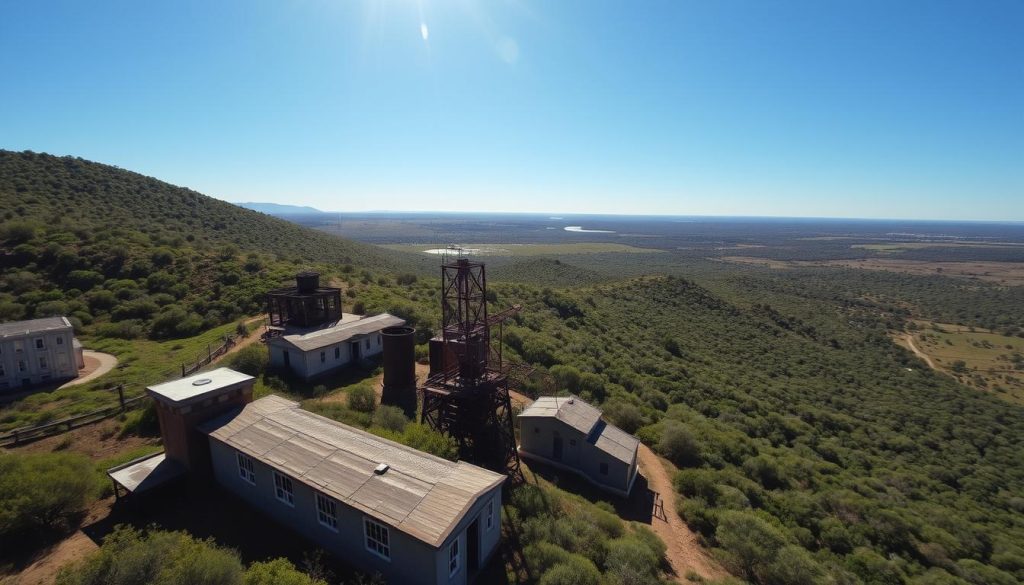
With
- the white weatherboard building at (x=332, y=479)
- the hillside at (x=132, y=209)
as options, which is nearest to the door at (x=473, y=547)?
the white weatherboard building at (x=332, y=479)

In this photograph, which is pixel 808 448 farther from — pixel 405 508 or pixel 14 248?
pixel 14 248

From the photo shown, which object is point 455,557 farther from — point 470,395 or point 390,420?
point 390,420

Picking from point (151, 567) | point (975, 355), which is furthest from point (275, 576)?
point (975, 355)

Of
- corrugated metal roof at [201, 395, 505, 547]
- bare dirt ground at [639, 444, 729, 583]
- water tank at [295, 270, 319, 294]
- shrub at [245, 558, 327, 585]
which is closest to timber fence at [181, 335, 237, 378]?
water tank at [295, 270, 319, 294]

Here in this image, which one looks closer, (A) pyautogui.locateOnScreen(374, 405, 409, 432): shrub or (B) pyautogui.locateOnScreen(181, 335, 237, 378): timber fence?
(A) pyautogui.locateOnScreen(374, 405, 409, 432): shrub

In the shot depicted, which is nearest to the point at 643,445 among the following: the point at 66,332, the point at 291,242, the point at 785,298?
the point at 66,332

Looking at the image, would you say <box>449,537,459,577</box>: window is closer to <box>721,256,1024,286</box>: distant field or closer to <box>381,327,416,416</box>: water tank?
<box>381,327,416,416</box>: water tank

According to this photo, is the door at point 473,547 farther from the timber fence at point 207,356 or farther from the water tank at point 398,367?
the timber fence at point 207,356
